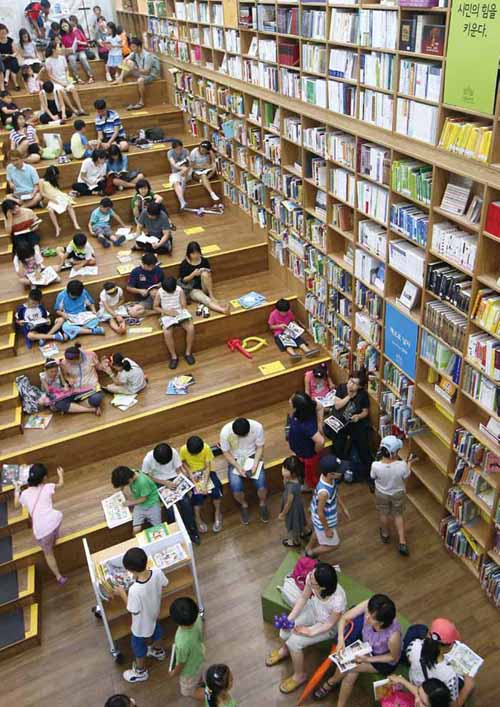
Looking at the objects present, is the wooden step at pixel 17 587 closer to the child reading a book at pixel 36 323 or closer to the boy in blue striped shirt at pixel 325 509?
the boy in blue striped shirt at pixel 325 509

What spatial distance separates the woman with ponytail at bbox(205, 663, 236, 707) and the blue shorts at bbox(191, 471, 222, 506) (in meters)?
1.90

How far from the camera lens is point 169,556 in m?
4.25

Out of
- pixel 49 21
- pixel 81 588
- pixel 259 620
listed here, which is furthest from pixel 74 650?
pixel 49 21

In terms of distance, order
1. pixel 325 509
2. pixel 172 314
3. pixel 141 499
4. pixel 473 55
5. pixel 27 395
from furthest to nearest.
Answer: pixel 172 314 < pixel 27 395 < pixel 141 499 < pixel 325 509 < pixel 473 55

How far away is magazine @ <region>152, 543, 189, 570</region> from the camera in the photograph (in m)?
4.18

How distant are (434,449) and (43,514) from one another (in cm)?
322

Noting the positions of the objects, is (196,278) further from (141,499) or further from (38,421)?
(141,499)

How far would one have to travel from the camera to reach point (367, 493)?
5.49 m

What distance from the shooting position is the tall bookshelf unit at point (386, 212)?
3924 mm

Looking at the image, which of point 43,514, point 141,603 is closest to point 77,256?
point 43,514

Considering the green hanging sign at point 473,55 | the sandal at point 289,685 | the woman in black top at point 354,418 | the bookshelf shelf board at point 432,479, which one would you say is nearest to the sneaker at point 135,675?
the sandal at point 289,685

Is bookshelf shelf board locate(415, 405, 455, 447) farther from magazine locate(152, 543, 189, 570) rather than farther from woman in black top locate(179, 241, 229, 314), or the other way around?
woman in black top locate(179, 241, 229, 314)

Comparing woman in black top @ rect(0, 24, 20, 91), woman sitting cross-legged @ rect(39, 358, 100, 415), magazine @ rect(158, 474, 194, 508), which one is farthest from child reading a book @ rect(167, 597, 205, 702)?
woman in black top @ rect(0, 24, 20, 91)

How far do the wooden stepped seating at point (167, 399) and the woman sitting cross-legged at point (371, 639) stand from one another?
2.64 meters
